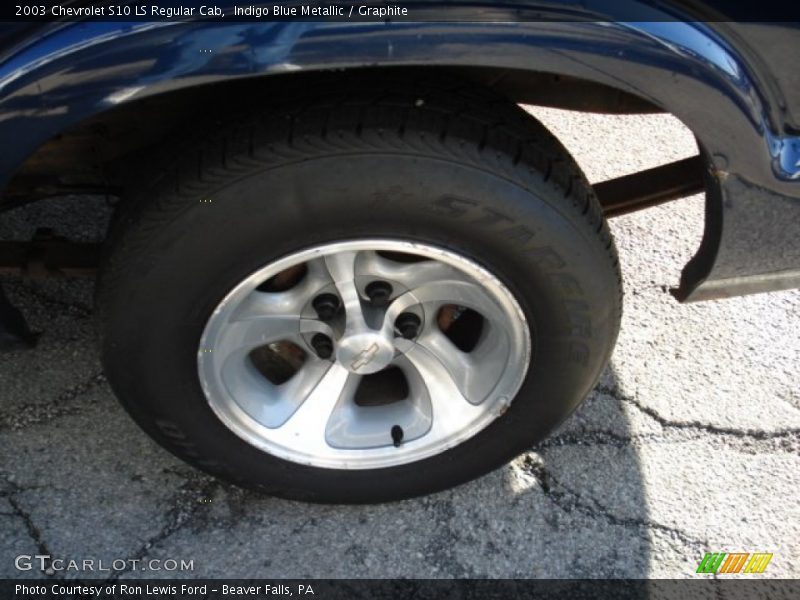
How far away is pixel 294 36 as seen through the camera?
1.50 m

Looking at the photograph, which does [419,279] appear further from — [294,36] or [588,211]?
[294,36]

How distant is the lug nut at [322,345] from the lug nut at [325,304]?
0.09m

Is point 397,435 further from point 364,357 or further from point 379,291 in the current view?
point 379,291

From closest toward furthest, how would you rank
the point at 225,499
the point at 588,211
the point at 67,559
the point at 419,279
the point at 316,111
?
the point at 316,111 < the point at 588,211 < the point at 419,279 < the point at 67,559 < the point at 225,499

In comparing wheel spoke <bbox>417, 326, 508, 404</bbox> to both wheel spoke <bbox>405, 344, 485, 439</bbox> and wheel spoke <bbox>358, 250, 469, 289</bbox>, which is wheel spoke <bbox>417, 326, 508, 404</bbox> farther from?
wheel spoke <bbox>358, 250, 469, 289</bbox>

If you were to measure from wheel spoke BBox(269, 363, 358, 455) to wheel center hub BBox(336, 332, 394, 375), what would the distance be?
6 cm

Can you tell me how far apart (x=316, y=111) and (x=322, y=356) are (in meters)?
0.65

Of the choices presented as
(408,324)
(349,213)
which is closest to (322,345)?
(408,324)

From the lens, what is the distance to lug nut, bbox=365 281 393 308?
2018mm

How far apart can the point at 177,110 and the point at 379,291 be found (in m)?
0.57

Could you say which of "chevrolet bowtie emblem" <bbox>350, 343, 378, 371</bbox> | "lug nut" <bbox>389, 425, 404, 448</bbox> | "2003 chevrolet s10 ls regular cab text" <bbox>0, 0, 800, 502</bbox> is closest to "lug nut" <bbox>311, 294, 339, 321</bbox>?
"2003 chevrolet s10 ls regular cab text" <bbox>0, 0, 800, 502</bbox>

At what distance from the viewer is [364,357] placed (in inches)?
82.4

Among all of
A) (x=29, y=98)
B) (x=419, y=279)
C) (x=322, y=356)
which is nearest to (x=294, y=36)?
(x=29, y=98)

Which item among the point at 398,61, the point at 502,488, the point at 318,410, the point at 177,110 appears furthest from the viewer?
the point at 502,488
